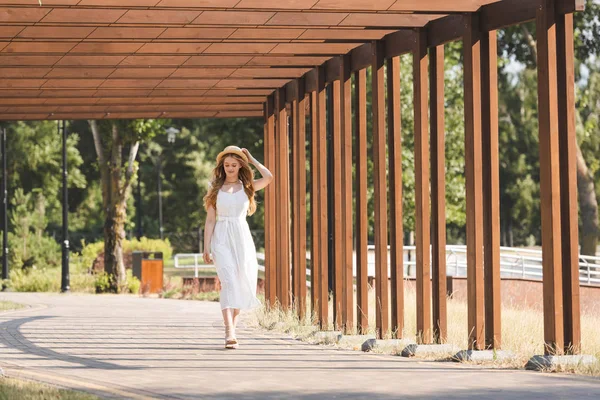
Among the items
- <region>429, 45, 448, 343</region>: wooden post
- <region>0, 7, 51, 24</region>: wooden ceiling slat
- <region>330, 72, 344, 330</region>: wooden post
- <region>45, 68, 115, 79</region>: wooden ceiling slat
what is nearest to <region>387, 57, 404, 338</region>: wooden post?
<region>429, 45, 448, 343</region>: wooden post

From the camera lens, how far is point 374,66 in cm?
1284

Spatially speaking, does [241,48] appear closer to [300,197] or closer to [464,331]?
[300,197]

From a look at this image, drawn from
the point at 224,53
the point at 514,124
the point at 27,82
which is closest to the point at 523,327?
the point at 224,53

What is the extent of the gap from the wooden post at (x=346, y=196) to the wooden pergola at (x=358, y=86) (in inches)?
0.9

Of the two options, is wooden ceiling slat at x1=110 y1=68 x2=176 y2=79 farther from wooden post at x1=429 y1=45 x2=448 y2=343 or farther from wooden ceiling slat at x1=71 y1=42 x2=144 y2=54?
wooden post at x1=429 y1=45 x2=448 y2=343

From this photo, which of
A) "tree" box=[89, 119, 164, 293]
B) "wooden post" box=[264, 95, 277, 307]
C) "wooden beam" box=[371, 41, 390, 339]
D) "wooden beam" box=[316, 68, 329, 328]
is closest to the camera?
"wooden beam" box=[371, 41, 390, 339]

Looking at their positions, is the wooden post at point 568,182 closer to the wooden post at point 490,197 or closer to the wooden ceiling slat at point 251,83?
the wooden post at point 490,197

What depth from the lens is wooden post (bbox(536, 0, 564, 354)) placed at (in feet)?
32.7

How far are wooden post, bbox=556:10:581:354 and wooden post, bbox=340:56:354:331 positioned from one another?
413 centimetres

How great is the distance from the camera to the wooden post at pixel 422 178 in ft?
39.1

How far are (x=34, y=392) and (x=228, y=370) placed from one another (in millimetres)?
2182

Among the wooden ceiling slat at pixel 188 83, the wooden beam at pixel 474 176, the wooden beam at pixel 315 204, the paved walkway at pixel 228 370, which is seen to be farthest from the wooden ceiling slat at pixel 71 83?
the wooden beam at pixel 474 176

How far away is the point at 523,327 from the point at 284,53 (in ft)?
16.1

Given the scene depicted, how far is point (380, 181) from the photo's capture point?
12961mm
